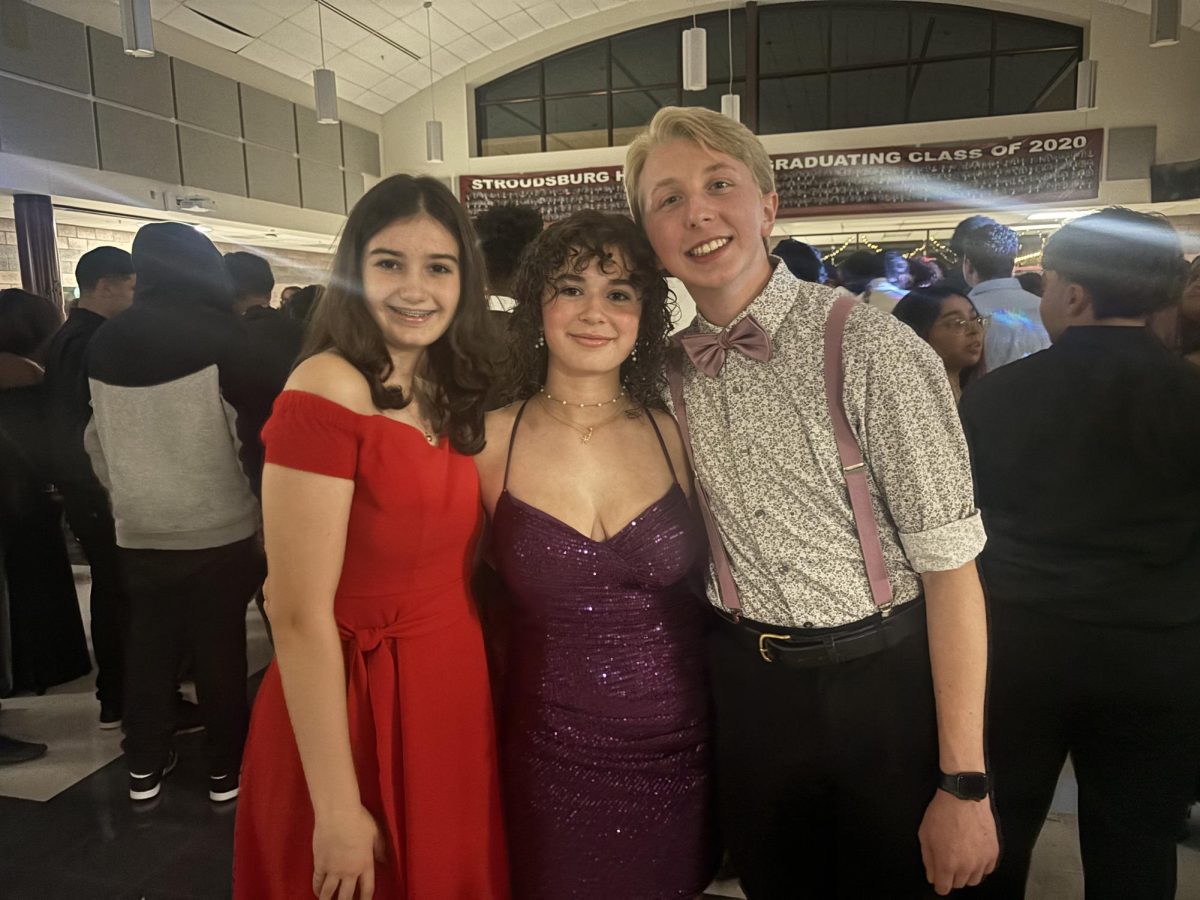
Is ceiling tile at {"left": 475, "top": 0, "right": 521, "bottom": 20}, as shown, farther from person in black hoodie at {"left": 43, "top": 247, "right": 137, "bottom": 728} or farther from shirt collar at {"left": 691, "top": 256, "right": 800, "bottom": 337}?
shirt collar at {"left": 691, "top": 256, "right": 800, "bottom": 337}

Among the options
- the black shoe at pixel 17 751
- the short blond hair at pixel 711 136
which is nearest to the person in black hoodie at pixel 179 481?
the black shoe at pixel 17 751

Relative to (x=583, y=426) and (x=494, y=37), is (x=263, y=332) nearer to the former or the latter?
(x=583, y=426)

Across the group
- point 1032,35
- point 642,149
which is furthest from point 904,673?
point 1032,35

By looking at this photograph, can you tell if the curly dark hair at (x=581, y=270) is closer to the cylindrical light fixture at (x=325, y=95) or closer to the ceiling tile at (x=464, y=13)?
the cylindrical light fixture at (x=325, y=95)

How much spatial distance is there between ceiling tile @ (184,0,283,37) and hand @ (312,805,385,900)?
9083 mm

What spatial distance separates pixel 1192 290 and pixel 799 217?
8017 mm

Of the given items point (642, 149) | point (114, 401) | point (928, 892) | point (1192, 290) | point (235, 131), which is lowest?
point (928, 892)

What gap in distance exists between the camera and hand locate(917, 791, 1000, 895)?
1.27 m

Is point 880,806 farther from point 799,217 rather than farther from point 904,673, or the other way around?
point 799,217

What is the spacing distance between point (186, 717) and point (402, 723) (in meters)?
2.32

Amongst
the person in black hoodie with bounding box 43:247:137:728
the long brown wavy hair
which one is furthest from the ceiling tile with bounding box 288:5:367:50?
the long brown wavy hair

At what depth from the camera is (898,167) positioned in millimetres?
9789

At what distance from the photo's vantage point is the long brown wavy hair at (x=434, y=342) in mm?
1349

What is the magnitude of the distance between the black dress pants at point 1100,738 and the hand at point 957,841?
0.43m
